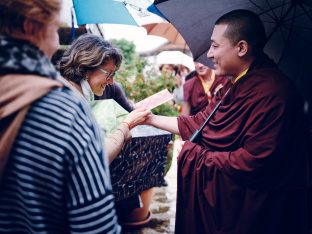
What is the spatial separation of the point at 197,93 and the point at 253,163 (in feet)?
9.49

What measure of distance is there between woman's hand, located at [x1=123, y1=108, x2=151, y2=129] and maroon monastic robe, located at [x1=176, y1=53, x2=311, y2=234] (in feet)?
1.27

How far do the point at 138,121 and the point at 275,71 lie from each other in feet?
3.27

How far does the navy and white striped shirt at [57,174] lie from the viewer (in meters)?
0.98

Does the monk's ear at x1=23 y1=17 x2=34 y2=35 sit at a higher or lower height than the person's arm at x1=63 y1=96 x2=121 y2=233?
higher

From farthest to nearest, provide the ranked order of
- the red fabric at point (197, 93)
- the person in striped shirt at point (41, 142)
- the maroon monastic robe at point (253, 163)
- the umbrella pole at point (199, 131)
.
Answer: the red fabric at point (197, 93) → the umbrella pole at point (199, 131) → the maroon monastic robe at point (253, 163) → the person in striped shirt at point (41, 142)

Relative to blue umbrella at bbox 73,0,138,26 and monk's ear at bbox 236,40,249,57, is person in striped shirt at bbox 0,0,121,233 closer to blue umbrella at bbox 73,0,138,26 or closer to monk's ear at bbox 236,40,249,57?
monk's ear at bbox 236,40,249,57

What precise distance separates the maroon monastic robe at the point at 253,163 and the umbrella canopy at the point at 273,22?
1.32 feet

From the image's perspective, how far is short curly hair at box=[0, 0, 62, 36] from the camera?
97 cm

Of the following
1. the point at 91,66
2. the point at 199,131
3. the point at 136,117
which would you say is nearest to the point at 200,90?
the point at 199,131

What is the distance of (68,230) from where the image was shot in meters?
1.08

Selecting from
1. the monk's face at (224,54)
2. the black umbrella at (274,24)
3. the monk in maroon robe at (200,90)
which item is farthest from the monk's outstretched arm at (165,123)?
the monk in maroon robe at (200,90)

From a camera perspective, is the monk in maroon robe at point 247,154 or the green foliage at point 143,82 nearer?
the monk in maroon robe at point 247,154

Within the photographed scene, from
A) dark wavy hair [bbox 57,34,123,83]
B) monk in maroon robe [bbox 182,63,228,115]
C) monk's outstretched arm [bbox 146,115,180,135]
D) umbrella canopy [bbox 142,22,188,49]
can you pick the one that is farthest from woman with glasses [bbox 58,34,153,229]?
umbrella canopy [bbox 142,22,188,49]

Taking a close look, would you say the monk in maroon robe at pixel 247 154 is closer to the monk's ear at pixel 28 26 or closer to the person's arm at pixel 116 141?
the person's arm at pixel 116 141
